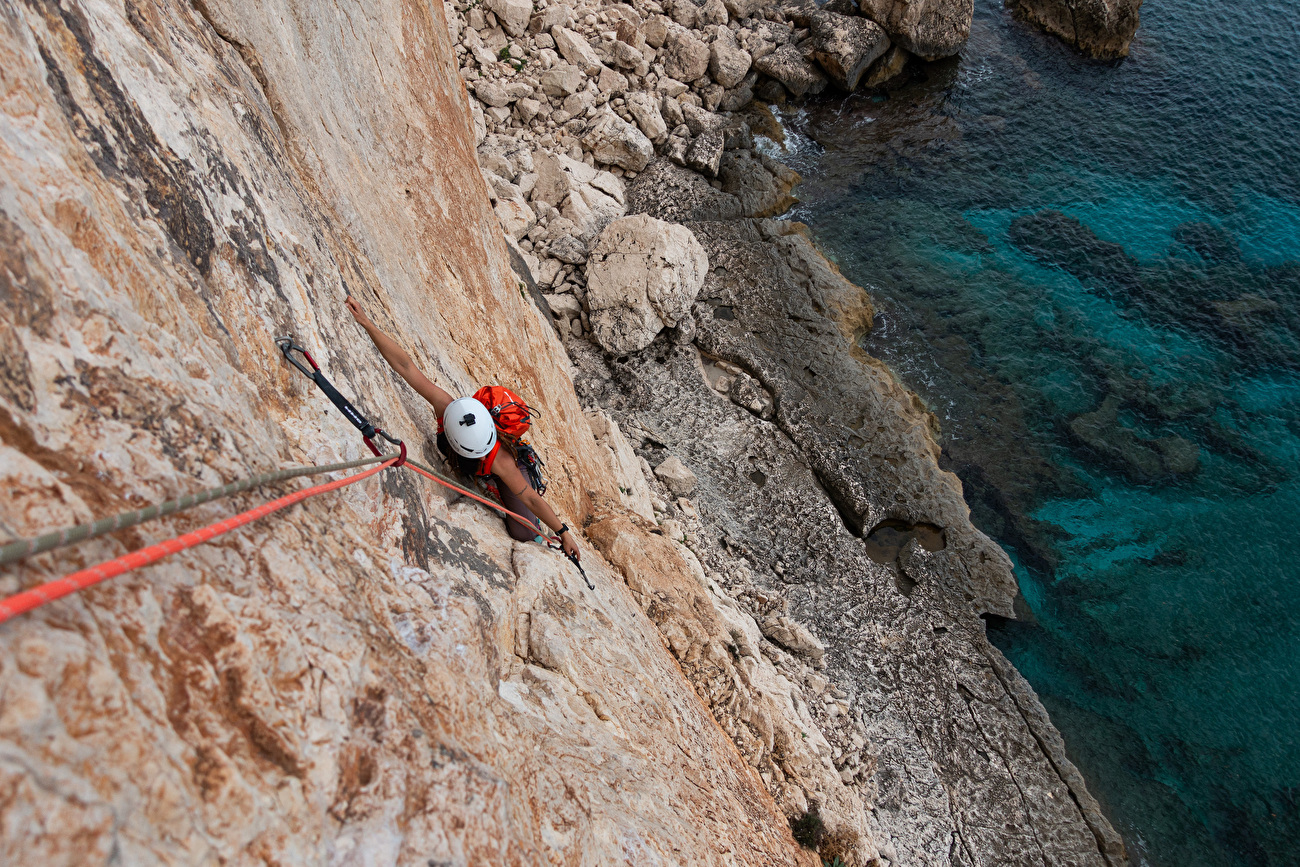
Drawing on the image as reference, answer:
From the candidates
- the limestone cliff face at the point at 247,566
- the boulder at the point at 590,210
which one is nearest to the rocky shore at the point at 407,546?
the limestone cliff face at the point at 247,566

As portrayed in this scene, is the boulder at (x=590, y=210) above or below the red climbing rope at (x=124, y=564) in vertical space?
below

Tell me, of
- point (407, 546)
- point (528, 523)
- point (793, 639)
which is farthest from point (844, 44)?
point (407, 546)

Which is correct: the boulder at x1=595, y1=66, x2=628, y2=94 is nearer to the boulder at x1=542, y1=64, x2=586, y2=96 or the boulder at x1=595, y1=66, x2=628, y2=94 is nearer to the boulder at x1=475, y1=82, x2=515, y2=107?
the boulder at x1=542, y1=64, x2=586, y2=96

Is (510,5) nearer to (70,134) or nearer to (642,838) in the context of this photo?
(70,134)

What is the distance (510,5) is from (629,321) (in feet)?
31.0

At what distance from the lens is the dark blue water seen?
11.8 metres

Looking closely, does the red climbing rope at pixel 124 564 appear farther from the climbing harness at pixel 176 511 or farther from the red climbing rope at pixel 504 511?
the red climbing rope at pixel 504 511

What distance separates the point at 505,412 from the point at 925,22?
83.2 feet

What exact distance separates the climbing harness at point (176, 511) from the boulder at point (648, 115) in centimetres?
1642

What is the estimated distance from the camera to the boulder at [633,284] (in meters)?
13.8

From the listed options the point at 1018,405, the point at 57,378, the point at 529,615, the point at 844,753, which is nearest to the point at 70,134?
the point at 57,378

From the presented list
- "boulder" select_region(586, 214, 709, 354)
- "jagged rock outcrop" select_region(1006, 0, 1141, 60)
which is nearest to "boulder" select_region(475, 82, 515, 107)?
"boulder" select_region(586, 214, 709, 354)

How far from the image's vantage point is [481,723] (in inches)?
134

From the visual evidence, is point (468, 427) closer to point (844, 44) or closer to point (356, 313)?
point (356, 313)
